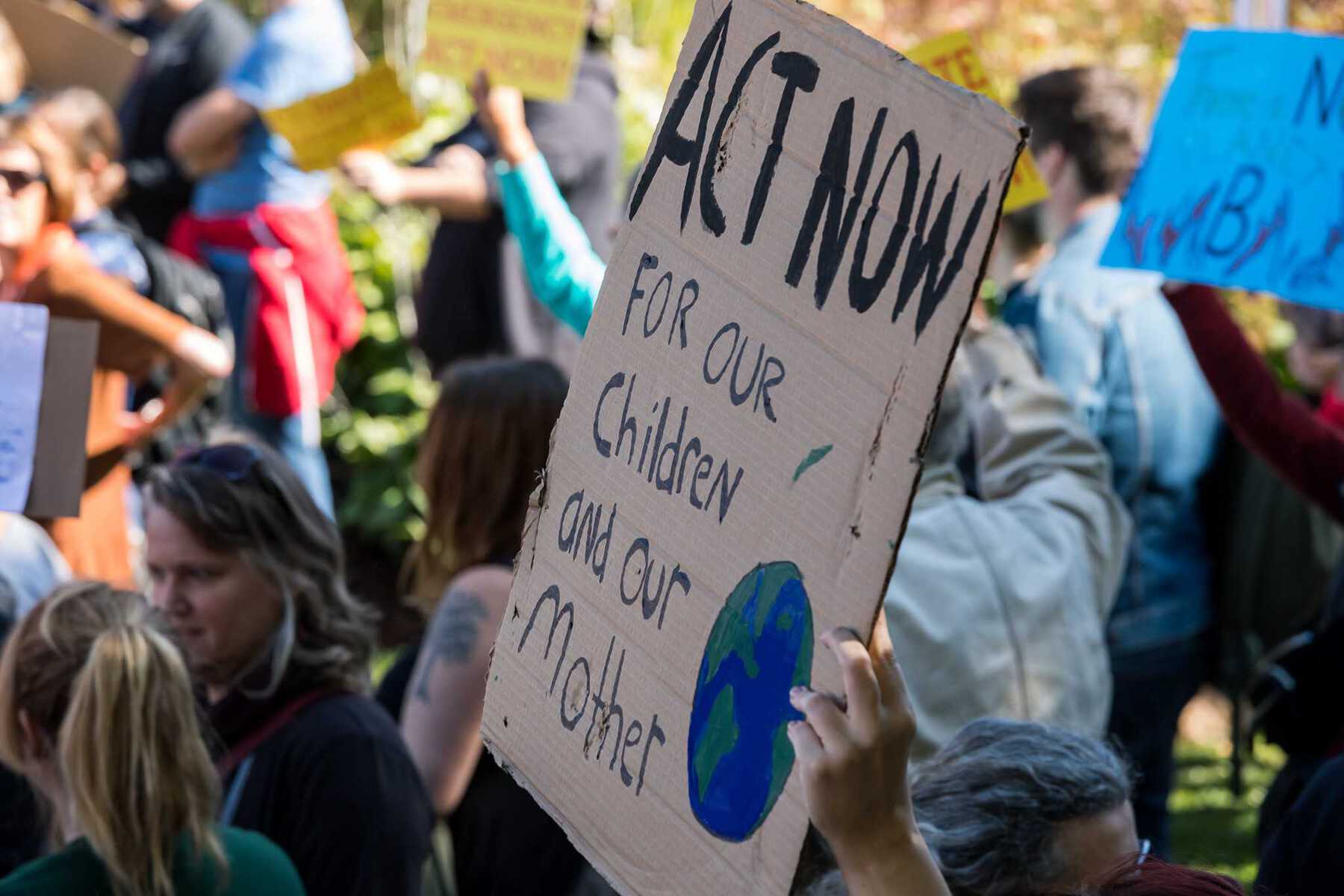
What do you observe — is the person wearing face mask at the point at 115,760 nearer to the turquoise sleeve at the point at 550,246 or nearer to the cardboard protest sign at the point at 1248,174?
the turquoise sleeve at the point at 550,246

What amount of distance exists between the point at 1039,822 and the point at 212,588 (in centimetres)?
139

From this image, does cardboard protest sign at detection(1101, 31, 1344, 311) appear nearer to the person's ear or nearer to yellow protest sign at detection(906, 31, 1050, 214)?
yellow protest sign at detection(906, 31, 1050, 214)

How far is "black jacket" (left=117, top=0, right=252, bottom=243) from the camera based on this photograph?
5688 millimetres

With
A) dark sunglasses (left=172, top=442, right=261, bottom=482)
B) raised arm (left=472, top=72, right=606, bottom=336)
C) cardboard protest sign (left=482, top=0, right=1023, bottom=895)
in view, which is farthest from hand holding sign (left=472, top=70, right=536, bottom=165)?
cardboard protest sign (left=482, top=0, right=1023, bottom=895)

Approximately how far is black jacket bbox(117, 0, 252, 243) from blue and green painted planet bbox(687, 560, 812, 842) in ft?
15.2

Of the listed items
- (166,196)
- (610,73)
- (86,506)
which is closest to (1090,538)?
(86,506)

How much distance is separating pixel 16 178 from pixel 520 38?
1173 mm

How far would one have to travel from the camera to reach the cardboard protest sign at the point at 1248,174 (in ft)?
9.52

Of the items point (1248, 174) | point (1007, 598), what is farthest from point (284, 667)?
point (1248, 174)

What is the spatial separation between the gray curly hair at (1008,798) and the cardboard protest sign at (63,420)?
130 centimetres

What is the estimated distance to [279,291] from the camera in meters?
5.29

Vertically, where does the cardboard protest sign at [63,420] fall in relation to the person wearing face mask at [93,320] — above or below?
above

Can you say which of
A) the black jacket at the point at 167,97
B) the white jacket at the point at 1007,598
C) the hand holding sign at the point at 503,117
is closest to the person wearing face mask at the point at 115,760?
the white jacket at the point at 1007,598

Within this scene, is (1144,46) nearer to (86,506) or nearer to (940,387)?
(86,506)
